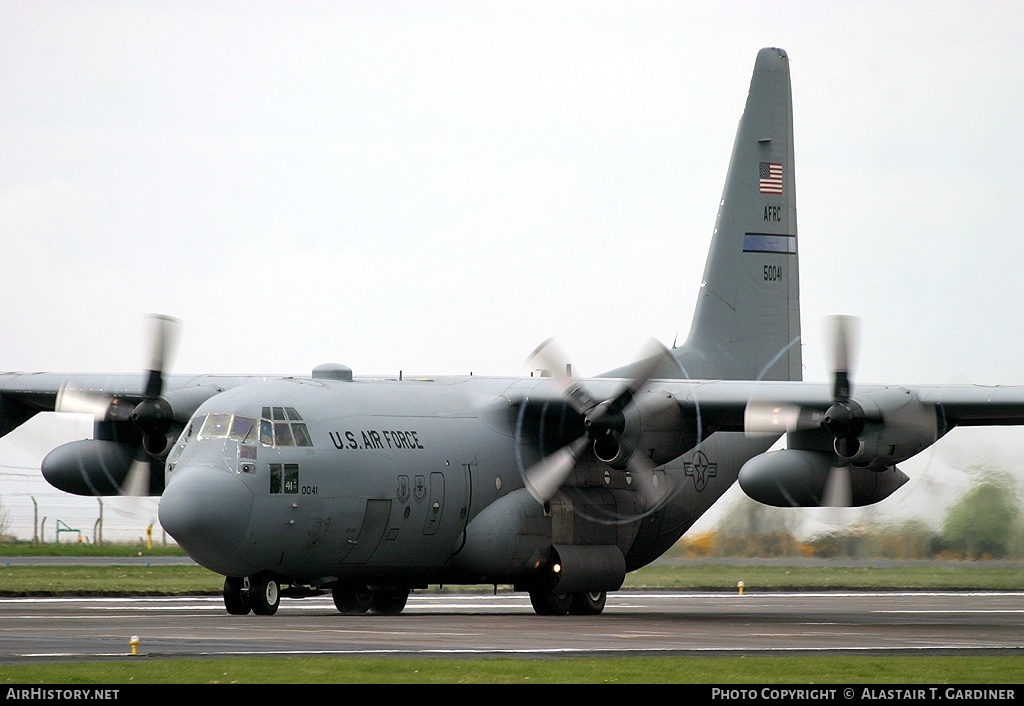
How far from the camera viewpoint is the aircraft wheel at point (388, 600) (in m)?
26.7

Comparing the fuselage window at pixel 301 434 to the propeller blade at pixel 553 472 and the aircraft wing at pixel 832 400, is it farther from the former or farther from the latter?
the aircraft wing at pixel 832 400

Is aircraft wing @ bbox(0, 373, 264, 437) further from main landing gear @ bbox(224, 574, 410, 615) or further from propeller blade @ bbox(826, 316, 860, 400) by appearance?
propeller blade @ bbox(826, 316, 860, 400)

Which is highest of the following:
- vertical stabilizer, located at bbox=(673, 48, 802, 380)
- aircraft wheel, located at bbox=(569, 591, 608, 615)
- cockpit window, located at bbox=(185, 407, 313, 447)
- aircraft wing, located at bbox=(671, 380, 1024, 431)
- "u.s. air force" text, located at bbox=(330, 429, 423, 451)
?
vertical stabilizer, located at bbox=(673, 48, 802, 380)

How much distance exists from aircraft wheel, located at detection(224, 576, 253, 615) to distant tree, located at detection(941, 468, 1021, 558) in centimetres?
1595

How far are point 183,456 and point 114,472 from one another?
4688 mm

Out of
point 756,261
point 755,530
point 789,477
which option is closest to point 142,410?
point 789,477

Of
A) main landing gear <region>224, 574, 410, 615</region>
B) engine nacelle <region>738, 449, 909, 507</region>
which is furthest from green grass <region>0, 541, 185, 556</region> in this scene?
engine nacelle <region>738, 449, 909, 507</region>

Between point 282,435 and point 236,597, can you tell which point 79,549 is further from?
point 282,435

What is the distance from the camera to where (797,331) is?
32562 millimetres

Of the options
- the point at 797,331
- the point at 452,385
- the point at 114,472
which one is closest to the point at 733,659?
the point at 452,385

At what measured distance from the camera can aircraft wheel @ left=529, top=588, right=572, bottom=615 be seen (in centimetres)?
2662

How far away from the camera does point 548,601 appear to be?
26.7 m

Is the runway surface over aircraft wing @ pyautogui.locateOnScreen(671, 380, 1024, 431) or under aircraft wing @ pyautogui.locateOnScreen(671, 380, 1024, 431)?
under

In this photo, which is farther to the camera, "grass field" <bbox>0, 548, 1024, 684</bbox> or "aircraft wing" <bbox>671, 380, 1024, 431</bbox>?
"aircraft wing" <bbox>671, 380, 1024, 431</bbox>
